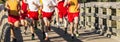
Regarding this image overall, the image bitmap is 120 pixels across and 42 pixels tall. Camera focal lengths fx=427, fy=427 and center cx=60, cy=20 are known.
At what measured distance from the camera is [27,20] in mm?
15914

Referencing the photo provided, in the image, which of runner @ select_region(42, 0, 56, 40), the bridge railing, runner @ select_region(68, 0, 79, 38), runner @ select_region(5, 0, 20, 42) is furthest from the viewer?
the bridge railing

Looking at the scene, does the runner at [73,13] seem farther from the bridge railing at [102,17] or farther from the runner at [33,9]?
the bridge railing at [102,17]

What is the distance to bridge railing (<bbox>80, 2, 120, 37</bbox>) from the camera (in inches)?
546

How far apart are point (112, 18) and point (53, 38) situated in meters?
2.08

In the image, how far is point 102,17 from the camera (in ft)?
50.5

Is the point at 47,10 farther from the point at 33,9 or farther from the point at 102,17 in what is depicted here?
the point at 102,17

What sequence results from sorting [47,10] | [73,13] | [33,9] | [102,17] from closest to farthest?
[47,10]
[73,13]
[33,9]
[102,17]

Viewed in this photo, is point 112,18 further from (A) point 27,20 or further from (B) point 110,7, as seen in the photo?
(A) point 27,20

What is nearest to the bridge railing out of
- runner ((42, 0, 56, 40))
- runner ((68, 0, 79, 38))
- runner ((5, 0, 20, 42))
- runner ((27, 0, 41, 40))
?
runner ((68, 0, 79, 38))

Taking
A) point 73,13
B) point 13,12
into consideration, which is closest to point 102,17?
point 73,13

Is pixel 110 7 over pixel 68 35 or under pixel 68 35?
over

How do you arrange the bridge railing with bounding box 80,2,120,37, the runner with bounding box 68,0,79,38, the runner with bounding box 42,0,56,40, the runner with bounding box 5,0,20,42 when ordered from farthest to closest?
the bridge railing with bounding box 80,2,120,37 → the runner with bounding box 68,0,79,38 → the runner with bounding box 42,0,56,40 → the runner with bounding box 5,0,20,42

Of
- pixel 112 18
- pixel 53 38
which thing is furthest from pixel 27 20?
pixel 112 18

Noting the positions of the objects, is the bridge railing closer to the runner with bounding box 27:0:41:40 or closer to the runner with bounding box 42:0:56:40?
the runner with bounding box 42:0:56:40
